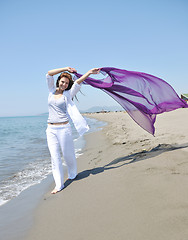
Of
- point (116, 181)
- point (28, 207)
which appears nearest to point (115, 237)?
point (116, 181)

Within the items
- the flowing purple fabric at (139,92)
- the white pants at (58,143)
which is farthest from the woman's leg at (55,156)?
the flowing purple fabric at (139,92)

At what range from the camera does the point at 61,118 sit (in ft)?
11.7

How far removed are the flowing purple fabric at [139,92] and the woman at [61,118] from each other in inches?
35.6

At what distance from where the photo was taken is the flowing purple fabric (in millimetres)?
4570

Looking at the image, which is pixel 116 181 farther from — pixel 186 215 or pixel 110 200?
pixel 186 215

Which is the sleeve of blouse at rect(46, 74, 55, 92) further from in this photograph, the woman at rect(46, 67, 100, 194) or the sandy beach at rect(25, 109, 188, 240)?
the sandy beach at rect(25, 109, 188, 240)

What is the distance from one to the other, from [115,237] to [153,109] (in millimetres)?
3587

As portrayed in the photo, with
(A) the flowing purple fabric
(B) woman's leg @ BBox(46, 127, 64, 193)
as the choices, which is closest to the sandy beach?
(B) woman's leg @ BBox(46, 127, 64, 193)

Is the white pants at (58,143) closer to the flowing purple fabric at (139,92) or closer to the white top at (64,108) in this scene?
the white top at (64,108)

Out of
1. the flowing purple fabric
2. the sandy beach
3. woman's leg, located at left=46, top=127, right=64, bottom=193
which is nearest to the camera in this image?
the sandy beach

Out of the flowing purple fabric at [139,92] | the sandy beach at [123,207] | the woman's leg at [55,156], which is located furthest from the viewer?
the flowing purple fabric at [139,92]

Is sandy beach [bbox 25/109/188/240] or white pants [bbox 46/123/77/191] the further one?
white pants [bbox 46/123/77/191]

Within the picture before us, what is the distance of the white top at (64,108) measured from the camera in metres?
3.57

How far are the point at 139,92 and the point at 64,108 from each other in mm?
2096
